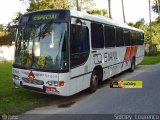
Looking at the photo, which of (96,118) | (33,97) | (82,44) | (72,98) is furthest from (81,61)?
(96,118)

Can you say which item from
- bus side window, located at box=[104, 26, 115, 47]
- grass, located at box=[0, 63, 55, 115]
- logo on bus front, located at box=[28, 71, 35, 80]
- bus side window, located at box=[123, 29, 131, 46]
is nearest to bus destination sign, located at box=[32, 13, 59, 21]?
logo on bus front, located at box=[28, 71, 35, 80]

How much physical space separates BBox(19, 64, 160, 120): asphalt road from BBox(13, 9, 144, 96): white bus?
483 mm

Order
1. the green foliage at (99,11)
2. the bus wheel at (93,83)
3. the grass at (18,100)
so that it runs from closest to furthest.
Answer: the grass at (18,100)
the bus wheel at (93,83)
the green foliage at (99,11)

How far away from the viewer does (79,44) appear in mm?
10781

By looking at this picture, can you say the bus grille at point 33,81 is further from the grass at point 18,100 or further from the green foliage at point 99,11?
the green foliage at point 99,11

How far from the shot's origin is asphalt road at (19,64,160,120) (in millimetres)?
8820

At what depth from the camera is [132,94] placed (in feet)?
38.2

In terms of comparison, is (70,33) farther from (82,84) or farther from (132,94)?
(132,94)

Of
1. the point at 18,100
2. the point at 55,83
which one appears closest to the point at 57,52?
the point at 55,83

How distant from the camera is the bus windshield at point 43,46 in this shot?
977 centimetres

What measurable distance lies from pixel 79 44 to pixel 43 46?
1346 mm

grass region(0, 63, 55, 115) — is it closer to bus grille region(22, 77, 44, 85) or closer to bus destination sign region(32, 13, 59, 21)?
bus grille region(22, 77, 44, 85)

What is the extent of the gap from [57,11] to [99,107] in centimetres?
332

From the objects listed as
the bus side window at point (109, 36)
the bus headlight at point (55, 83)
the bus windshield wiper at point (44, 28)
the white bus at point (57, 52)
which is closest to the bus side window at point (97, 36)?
the white bus at point (57, 52)
